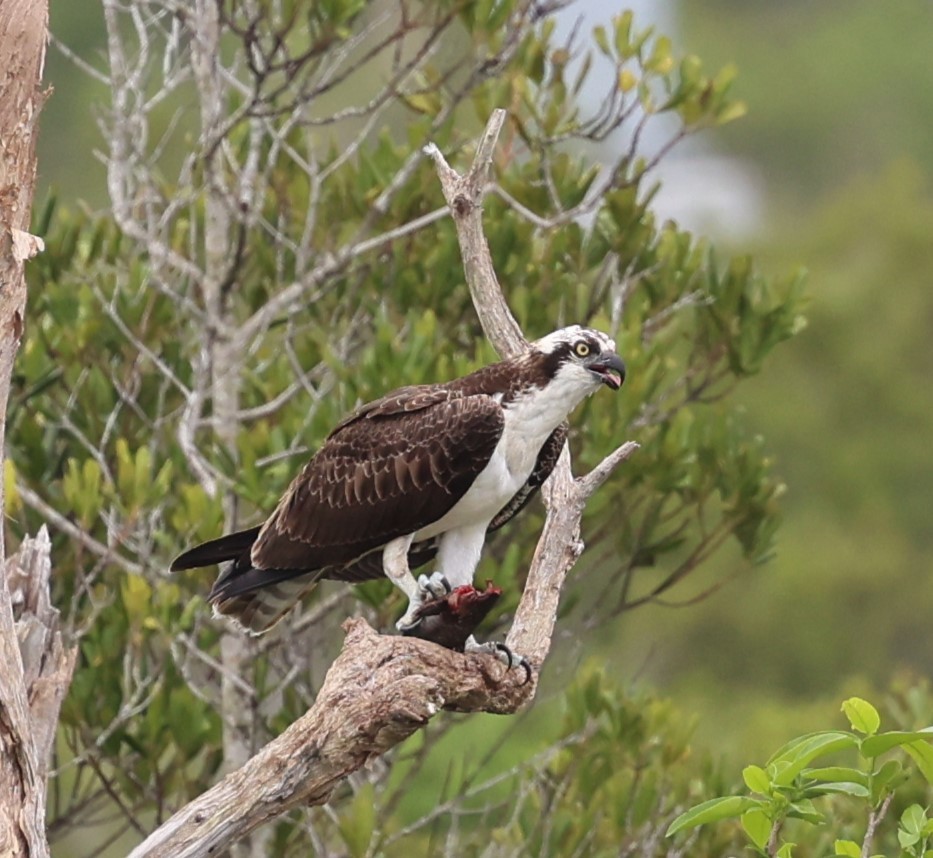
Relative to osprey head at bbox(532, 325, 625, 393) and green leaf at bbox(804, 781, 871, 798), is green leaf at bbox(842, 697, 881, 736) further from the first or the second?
osprey head at bbox(532, 325, 625, 393)

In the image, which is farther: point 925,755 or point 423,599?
point 423,599

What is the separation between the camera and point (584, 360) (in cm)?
453

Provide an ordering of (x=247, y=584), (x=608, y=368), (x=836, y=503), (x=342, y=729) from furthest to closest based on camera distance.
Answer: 1. (x=836, y=503)
2. (x=247, y=584)
3. (x=608, y=368)
4. (x=342, y=729)

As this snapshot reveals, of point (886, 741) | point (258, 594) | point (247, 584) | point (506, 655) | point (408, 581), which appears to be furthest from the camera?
point (258, 594)

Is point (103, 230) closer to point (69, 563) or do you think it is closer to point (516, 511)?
point (69, 563)

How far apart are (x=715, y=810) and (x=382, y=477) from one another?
1700 mm

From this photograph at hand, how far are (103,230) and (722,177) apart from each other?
30.4 meters

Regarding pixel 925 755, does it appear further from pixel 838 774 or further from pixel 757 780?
pixel 757 780

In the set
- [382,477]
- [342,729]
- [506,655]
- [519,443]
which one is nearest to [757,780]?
[342,729]

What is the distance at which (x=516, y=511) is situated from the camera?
4867 millimetres

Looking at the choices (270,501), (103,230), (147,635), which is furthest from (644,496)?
(103,230)

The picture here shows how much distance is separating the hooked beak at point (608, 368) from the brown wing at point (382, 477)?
0.27 m

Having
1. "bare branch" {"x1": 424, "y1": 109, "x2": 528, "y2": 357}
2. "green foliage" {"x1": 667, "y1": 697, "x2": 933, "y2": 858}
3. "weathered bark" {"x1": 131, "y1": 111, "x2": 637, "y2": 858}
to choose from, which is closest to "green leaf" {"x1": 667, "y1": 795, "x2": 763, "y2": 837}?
"green foliage" {"x1": 667, "y1": 697, "x2": 933, "y2": 858}

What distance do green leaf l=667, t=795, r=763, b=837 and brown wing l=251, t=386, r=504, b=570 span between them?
4.78 ft
